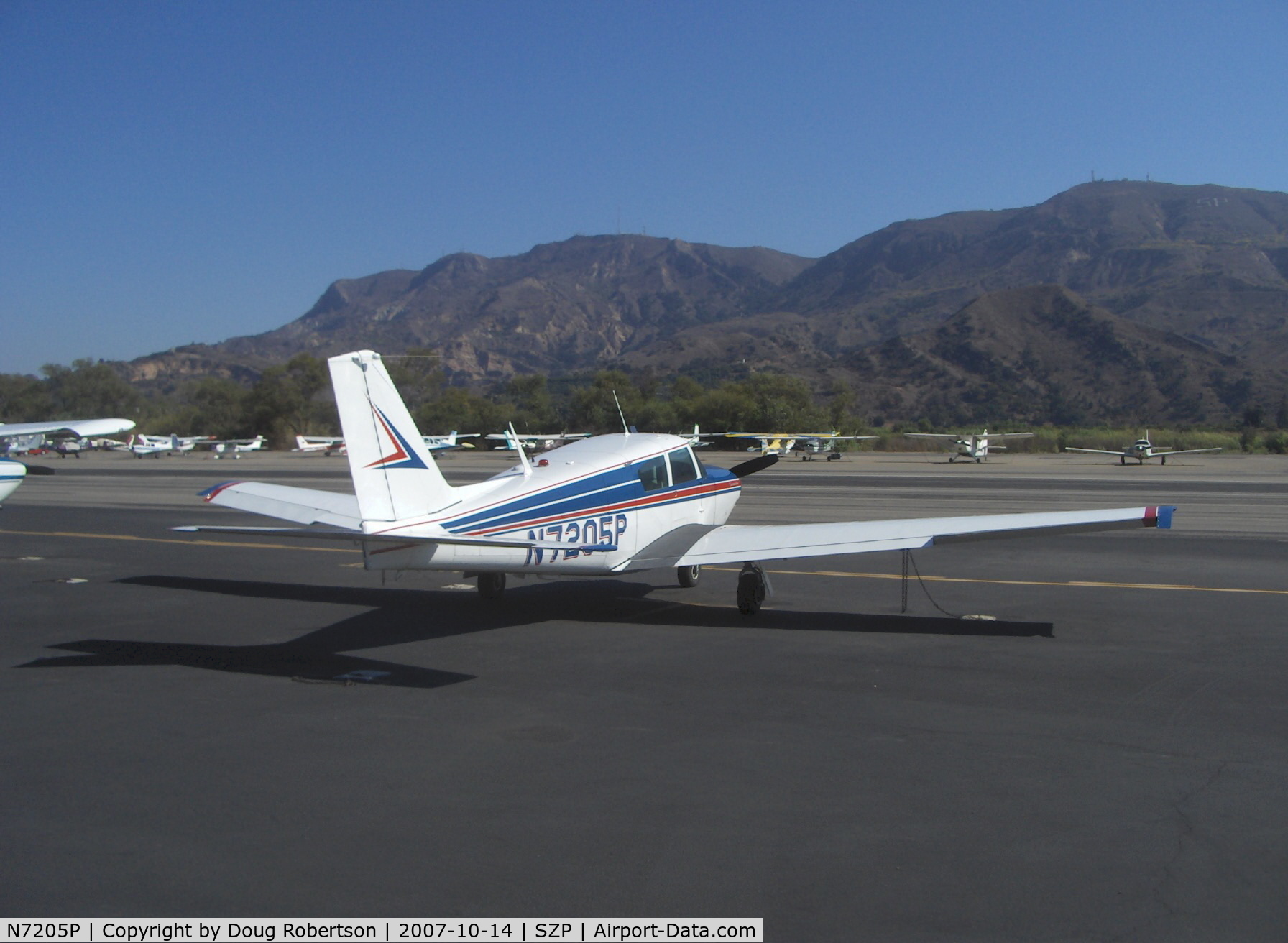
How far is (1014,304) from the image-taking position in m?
191

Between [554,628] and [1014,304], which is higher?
[1014,304]

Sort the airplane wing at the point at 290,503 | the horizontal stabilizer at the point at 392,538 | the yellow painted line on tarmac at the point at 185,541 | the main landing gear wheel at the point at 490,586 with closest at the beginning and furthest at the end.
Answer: the horizontal stabilizer at the point at 392,538 → the airplane wing at the point at 290,503 → the main landing gear wheel at the point at 490,586 → the yellow painted line on tarmac at the point at 185,541

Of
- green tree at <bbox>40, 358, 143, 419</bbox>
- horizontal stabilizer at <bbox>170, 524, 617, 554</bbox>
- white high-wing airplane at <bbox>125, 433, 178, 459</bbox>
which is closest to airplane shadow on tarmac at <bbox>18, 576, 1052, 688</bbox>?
horizontal stabilizer at <bbox>170, 524, 617, 554</bbox>

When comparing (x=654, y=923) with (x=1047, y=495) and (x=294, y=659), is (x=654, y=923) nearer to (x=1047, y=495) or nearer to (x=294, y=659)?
(x=294, y=659)

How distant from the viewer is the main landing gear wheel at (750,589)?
1266 cm

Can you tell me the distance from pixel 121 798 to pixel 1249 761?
733cm

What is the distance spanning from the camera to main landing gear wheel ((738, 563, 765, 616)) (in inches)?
498

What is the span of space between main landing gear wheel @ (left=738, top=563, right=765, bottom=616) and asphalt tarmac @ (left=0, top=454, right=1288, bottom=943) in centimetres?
46

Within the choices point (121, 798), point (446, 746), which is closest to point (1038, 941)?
point (446, 746)

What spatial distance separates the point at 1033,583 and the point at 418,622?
921cm
